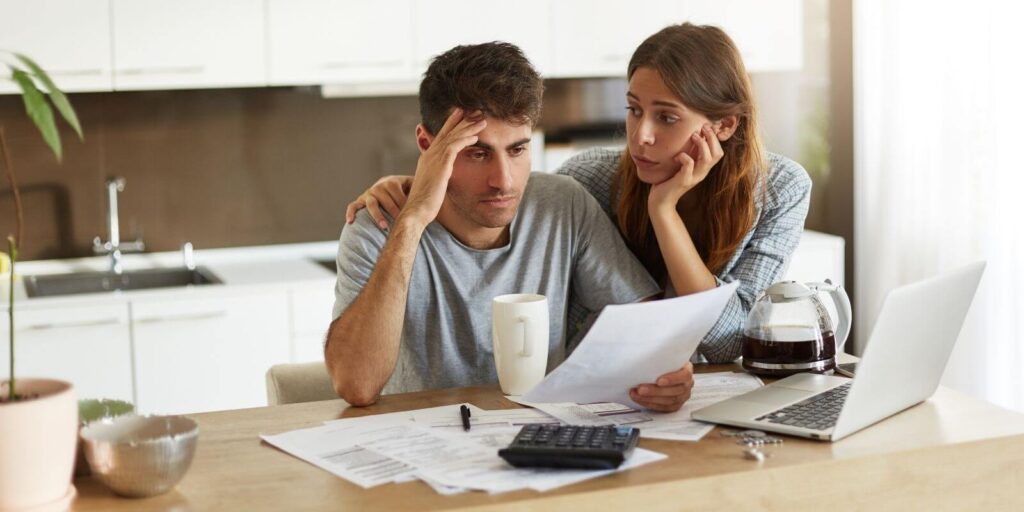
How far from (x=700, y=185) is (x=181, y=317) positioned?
69.0 inches

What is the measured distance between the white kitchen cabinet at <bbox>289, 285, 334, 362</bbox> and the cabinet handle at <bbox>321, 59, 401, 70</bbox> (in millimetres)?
713

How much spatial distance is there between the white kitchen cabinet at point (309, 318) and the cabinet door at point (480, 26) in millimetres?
812

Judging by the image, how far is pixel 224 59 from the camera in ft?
11.9

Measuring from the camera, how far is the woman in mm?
2137

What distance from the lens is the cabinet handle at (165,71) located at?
140 inches

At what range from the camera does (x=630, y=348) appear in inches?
63.4

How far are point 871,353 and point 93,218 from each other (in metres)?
Answer: 3.02

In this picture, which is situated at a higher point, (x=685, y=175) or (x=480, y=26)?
(x=480, y=26)

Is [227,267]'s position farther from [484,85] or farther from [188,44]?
[484,85]

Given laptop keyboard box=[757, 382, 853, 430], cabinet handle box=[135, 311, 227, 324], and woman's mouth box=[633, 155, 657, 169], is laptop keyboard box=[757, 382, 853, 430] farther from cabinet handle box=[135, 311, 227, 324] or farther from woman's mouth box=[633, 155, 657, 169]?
cabinet handle box=[135, 311, 227, 324]

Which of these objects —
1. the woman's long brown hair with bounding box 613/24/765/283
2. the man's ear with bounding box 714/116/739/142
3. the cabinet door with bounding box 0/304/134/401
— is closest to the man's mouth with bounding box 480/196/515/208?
the woman's long brown hair with bounding box 613/24/765/283

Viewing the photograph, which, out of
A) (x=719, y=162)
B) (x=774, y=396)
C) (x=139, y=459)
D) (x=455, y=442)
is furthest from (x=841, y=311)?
(x=139, y=459)

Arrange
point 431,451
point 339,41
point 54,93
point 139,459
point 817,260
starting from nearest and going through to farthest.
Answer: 1. point 54,93
2. point 139,459
3. point 431,451
4. point 339,41
5. point 817,260

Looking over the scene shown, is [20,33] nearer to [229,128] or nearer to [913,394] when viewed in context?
[229,128]
